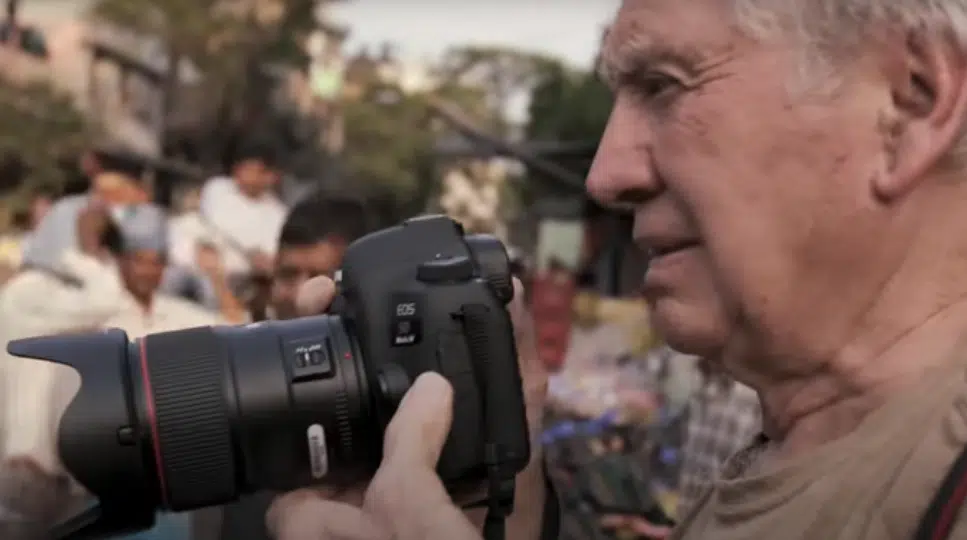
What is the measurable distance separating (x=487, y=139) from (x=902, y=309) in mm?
9240

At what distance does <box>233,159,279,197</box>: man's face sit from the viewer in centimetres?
490

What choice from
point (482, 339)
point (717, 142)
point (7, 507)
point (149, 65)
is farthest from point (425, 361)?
point (149, 65)

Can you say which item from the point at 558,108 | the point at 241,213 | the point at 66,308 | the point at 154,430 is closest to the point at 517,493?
the point at 154,430

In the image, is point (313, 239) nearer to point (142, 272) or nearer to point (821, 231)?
point (142, 272)

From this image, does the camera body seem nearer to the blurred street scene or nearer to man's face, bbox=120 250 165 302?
the blurred street scene

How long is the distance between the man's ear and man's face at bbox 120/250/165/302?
2447 mm

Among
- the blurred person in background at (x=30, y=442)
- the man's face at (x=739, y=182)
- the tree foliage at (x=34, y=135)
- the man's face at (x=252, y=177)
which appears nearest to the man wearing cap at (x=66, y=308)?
the blurred person in background at (x=30, y=442)

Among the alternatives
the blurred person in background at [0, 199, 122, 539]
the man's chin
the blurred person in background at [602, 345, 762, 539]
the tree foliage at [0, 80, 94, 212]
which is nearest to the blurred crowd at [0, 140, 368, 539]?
the blurred person in background at [0, 199, 122, 539]

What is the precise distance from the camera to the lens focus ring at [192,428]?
3.23 feet

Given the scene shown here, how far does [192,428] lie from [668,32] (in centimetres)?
58

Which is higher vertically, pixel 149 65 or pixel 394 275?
pixel 394 275

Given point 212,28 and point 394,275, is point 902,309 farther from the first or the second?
point 212,28

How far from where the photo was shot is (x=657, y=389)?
4.83 m

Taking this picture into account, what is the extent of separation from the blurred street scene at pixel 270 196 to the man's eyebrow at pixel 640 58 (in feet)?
0.49
